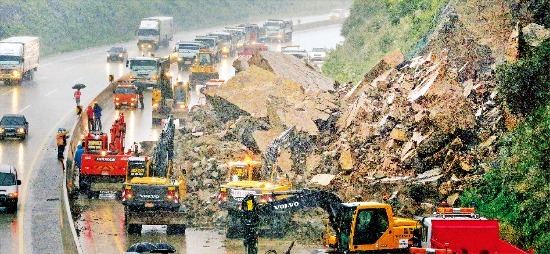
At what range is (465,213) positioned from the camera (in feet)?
97.2

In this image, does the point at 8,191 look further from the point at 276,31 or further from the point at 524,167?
the point at 276,31

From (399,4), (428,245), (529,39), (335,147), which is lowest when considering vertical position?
(428,245)

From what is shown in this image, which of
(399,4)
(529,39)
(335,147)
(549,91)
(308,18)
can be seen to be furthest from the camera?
(308,18)

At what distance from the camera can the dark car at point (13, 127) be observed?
2293 inches

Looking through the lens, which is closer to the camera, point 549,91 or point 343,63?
point 549,91

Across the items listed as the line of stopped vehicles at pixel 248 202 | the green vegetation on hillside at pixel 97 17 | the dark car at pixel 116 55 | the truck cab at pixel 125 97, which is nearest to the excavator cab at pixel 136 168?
the line of stopped vehicles at pixel 248 202

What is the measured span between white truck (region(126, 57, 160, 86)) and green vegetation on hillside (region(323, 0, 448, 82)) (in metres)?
12.8

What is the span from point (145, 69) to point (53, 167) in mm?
28749

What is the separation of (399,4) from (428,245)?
53356 mm

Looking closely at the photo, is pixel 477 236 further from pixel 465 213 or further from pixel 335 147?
pixel 335 147

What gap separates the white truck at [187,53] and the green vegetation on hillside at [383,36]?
1176 centimetres

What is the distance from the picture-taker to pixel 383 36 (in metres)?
78.2

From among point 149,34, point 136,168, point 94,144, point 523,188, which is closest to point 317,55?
point 149,34

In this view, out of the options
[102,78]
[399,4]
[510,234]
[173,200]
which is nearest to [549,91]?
[510,234]
